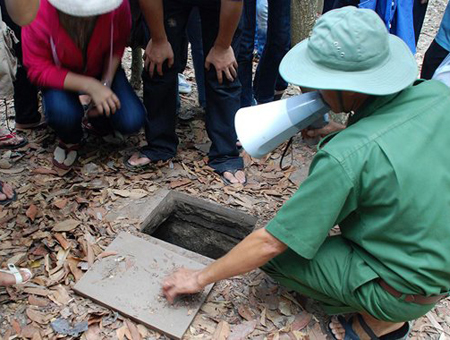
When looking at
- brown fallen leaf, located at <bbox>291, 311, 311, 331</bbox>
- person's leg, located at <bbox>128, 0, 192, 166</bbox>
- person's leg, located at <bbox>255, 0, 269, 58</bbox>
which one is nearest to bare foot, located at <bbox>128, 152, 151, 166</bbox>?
person's leg, located at <bbox>128, 0, 192, 166</bbox>

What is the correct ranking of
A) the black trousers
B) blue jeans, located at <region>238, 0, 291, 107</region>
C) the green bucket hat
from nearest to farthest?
the green bucket hat
the black trousers
blue jeans, located at <region>238, 0, 291, 107</region>

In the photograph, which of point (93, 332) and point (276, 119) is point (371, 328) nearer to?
point (276, 119)

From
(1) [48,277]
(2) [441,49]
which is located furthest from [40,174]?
(2) [441,49]

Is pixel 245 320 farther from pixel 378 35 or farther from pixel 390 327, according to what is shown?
pixel 378 35

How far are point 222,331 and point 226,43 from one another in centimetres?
149

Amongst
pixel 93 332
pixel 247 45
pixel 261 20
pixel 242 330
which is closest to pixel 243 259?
pixel 242 330

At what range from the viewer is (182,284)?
1854 millimetres

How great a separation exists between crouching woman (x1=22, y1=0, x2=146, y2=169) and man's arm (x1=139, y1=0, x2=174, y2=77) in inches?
6.1

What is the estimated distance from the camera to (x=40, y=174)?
272cm

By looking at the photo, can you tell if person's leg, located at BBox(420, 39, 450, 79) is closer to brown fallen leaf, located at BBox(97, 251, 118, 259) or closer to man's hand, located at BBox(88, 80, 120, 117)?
man's hand, located at BBox(88, 80, 120, 117)

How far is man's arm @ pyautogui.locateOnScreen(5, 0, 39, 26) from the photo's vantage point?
69.5 inches

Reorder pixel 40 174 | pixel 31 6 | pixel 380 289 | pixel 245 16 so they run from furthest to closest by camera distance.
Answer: pixel 245 16, pixel 40 174, pixel 31 6, pixel 380 289

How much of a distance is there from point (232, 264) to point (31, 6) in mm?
1304

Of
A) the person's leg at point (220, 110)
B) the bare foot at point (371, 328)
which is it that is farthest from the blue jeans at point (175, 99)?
the bare foot at point (371, 328)
